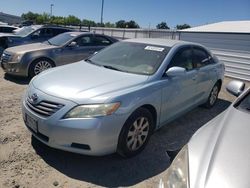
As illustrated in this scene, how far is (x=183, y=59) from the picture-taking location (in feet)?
15.1

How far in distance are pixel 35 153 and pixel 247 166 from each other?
266 cm

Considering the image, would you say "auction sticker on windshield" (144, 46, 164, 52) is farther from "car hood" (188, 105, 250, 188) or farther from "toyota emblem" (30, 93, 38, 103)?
"car hood" (188, 105, 250, 188)

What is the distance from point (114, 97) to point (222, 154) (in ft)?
5.10

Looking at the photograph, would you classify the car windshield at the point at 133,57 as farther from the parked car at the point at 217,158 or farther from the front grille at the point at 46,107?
the parked car at the point at 217,158

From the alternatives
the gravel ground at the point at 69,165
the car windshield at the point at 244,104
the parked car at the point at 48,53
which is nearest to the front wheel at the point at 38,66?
the parked car at the point at 48,53

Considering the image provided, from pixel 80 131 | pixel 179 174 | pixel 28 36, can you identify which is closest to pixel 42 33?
pixel 28 36

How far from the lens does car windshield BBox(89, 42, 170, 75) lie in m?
4.04

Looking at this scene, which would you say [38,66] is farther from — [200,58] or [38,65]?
[200,58]

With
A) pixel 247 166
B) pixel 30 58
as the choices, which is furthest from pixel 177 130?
pixel 30 58

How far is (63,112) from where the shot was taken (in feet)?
10.1

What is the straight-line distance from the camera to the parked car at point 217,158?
167cm

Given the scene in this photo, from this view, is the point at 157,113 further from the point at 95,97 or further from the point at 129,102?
the point at 95,97

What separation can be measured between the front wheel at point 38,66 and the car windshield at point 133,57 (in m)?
3.23

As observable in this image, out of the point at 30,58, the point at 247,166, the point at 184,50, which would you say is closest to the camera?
the point at 247,166
